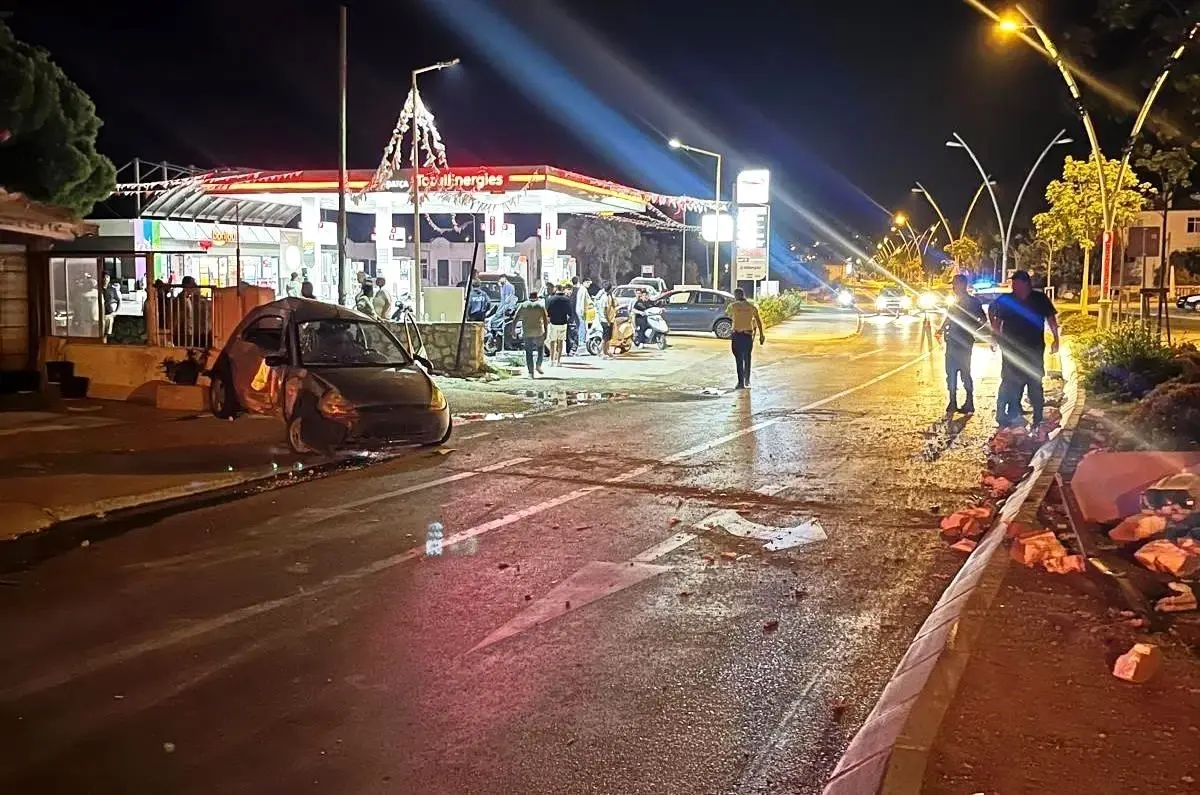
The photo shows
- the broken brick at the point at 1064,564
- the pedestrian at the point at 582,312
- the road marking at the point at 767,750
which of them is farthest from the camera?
the pedestrian at the point at 582,312

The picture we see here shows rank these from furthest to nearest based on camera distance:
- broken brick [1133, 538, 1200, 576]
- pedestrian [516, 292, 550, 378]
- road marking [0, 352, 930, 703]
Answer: pedestrian [516, 292, 550, 378]
broken brick [1133, 538, 1200, 576]
road marking [0, 352, 930, 703]

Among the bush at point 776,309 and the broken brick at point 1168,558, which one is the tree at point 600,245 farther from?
the broken brick at point 1168,558

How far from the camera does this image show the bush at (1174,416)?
11.1 metres

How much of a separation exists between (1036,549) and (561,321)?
15.9m

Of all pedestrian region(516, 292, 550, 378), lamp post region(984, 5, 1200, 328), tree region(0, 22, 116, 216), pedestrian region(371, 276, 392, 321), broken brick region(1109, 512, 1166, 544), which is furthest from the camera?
pedestrian region(371, 276, 392, 321)

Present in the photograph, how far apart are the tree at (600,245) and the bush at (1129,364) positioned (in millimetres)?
44639

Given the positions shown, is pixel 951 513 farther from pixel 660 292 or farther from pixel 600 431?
pixel 660 292

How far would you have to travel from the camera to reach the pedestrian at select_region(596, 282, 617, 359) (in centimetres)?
2706

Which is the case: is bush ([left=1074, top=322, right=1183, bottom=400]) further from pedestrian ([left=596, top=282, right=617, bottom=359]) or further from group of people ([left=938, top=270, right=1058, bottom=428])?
pedestrian ([left=596, top=282, right=617, bottom=359])

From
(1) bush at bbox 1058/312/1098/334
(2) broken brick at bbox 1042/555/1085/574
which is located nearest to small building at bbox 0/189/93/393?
(2) broken brick at bbox 1042/555/1085/574

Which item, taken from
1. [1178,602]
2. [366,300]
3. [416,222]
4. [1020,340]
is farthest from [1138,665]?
[416,222]

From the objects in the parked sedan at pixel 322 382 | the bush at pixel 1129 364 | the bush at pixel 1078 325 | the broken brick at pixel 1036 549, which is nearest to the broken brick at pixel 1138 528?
the broken brick at pixel 1036 549

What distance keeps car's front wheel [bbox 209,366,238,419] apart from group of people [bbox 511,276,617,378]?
686cm

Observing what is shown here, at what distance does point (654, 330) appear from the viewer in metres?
30.3
